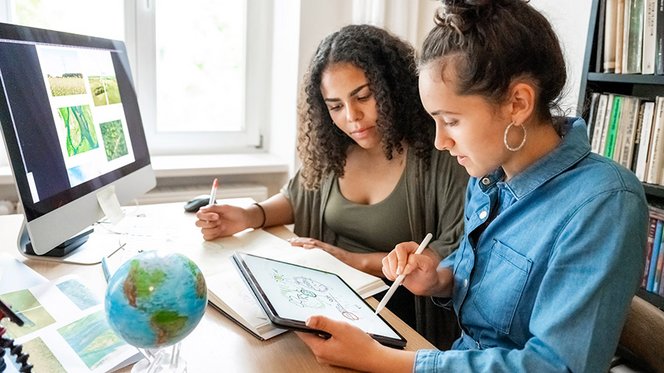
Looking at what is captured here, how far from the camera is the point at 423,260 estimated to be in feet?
3.21

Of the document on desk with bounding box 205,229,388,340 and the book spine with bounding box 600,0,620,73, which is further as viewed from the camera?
the book spine with bounding box 600,0,620,73

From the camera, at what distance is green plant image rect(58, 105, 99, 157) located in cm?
101

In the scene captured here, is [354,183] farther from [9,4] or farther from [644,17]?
[9,4]

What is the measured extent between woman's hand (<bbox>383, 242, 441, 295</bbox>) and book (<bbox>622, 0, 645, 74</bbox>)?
78 centimetres

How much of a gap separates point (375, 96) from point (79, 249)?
0.75 m

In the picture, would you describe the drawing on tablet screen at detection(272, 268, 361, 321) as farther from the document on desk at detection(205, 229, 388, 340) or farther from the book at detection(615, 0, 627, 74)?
the book at detection(615, 0, 627, 74)

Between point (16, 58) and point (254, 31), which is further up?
point (254, 31)

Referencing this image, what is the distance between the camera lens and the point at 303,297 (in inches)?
33.9

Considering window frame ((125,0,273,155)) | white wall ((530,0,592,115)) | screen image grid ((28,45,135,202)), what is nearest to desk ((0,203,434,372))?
screen image grid ((28,45,135,202))

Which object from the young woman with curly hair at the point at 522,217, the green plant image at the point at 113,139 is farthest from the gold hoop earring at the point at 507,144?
the green plant image at the point at 113,139

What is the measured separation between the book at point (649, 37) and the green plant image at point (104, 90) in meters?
1.26

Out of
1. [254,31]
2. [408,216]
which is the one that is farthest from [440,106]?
[254,31]

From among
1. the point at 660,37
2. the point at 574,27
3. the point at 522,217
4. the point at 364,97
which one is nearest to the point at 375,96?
the point at 364,97

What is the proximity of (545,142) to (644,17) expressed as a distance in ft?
2.27
